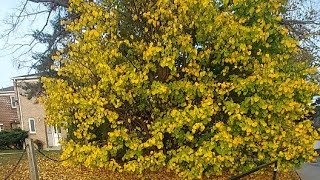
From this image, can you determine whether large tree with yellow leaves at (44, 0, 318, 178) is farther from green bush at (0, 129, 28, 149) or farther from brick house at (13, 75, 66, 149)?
brick house at (13, 75, 66, 149)

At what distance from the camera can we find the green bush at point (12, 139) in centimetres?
2783

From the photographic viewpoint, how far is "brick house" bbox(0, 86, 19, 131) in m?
36.7

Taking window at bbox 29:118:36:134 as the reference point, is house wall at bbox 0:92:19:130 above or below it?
above

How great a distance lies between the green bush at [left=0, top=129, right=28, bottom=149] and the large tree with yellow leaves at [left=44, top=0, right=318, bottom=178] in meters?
23.6

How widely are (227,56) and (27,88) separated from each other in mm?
11883

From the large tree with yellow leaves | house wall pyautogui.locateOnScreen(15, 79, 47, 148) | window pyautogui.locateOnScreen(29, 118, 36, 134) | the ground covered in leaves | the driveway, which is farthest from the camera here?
window pyautogui.locateOnScreen(29, 118, 36, 134)

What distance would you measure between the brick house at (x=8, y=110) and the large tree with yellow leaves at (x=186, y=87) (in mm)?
32861

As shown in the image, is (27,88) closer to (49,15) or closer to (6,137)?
(49,15)

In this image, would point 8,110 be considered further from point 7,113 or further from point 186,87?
point 186,87

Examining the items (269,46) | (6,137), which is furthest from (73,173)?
(6,137)

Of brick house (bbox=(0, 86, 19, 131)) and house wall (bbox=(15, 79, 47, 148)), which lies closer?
house wall (bbox=(15, 79, 47, 148))

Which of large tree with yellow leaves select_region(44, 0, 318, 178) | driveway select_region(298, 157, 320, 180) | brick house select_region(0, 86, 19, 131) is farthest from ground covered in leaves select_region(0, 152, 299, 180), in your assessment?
brick house select_region(0, 86, 19, 131)

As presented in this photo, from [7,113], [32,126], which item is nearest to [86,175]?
[32,126]

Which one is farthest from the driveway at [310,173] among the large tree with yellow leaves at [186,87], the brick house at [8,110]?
the brick house at [8,110]
